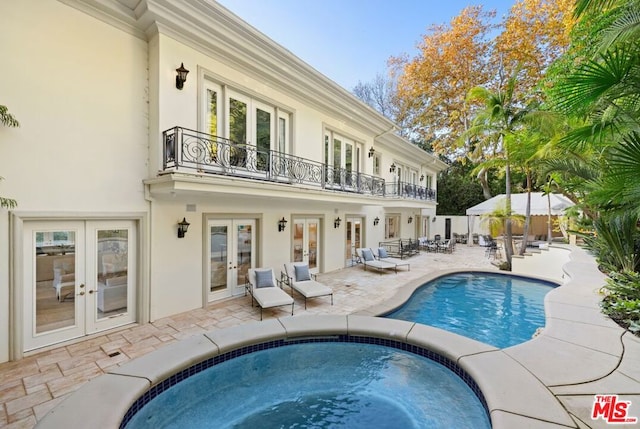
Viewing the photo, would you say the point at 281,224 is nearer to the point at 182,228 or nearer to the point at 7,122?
the point at 182,228

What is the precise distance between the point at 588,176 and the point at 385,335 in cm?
697

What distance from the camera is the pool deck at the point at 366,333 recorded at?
3.47 m

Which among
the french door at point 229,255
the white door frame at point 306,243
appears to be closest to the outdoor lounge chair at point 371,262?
the white door frame at point 306,243

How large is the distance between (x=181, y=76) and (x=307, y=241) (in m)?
7.29

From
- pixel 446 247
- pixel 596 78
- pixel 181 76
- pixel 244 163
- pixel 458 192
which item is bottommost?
pixel 446 247

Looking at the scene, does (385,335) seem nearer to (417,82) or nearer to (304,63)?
(304,63)

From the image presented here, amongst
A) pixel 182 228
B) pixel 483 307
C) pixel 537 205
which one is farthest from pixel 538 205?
pixel 182 228

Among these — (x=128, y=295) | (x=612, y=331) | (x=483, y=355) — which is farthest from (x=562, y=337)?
(x=128, y=295)

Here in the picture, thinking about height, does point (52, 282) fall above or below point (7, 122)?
below

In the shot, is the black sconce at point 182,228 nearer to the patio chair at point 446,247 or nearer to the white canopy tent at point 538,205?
the white canopy tent at point 538,205

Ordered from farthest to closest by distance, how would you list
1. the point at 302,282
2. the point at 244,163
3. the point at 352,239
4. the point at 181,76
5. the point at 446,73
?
the point at 446,73 → the point at 352,239 → the point at 302,282 → the point at 244,163 → the point at 181,76

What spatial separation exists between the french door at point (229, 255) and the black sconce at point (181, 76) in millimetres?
3681

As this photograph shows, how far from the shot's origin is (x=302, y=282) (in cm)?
903

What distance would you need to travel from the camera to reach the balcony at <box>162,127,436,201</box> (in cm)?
673
